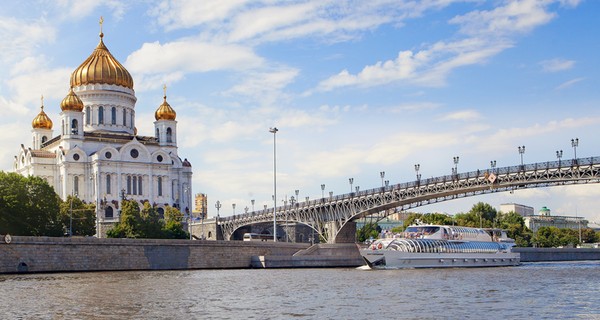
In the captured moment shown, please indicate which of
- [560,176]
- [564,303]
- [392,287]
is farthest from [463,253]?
[564,303]

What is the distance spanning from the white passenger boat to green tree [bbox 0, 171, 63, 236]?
2816 cm

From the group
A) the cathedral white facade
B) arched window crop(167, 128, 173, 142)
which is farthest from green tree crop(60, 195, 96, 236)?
arched window crop(167, 128, 173, 142)

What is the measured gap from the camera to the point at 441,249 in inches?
2657

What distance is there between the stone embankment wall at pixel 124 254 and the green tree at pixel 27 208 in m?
11.5

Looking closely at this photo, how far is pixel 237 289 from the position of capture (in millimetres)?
41594

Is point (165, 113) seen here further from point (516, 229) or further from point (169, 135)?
point (516, 229)

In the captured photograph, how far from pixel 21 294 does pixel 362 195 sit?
183ft

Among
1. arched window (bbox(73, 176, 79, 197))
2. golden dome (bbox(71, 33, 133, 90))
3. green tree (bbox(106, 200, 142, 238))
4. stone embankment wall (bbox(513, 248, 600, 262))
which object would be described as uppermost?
golden dome (bbox(71, 33, 133, 90))

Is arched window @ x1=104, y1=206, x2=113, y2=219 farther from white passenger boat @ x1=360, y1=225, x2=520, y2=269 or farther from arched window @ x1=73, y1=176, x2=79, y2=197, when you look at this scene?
white passenger boat @ x1=360, y1=225, x2=520, y2=269

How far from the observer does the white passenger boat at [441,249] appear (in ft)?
207

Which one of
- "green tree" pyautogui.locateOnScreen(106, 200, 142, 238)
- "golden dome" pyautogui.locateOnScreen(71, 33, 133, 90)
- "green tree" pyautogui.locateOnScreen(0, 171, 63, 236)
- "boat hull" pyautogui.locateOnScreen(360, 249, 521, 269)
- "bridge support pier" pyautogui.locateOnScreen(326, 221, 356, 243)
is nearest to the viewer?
"boat hull" pyautogui.locateOnScreen(360, 249, 521, 269)

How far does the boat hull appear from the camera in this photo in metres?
62.6

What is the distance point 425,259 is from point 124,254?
896 inches

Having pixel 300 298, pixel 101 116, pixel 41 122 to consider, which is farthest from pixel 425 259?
pixel 41 122
